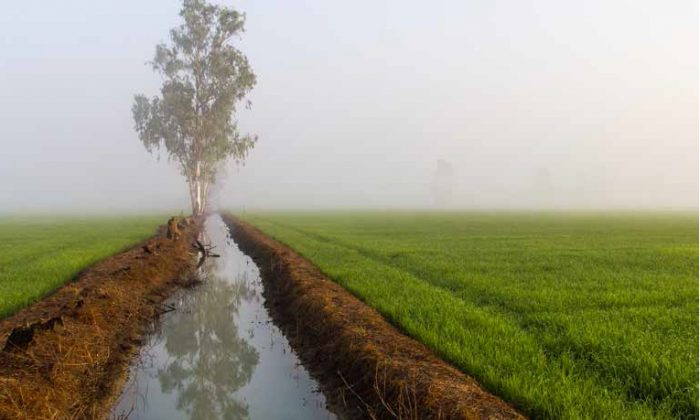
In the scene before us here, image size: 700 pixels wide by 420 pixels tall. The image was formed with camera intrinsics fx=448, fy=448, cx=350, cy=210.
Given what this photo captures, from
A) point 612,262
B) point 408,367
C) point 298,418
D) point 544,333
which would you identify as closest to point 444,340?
point 408,367

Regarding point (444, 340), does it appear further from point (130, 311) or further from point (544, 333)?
point (130, 311)

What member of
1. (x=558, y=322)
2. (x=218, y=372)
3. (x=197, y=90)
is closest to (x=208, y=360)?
(x=218, y=372)

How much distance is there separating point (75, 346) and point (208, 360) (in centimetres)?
226

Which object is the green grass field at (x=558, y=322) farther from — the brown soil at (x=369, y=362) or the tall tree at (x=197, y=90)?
the tall tree at (x=197, y=90)

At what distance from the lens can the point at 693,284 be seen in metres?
12.1

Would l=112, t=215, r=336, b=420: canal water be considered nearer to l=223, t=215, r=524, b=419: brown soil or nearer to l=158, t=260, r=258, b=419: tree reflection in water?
l=158, t=260, r=258, b=419: tree reflection in water

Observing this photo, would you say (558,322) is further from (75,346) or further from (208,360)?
(75,346)

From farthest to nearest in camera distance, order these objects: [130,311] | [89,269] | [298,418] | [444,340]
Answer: [89,269]
[130,311]
[444,340]
[298,418]

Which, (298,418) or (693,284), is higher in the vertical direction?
(693,284)

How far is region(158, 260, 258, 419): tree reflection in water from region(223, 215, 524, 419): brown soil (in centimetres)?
120

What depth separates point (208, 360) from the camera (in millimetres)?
8602

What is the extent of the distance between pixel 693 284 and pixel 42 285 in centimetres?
1746

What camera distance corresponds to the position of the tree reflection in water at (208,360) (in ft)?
22.3

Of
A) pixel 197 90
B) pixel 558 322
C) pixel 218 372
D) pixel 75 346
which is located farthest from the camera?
pixel 197 90
